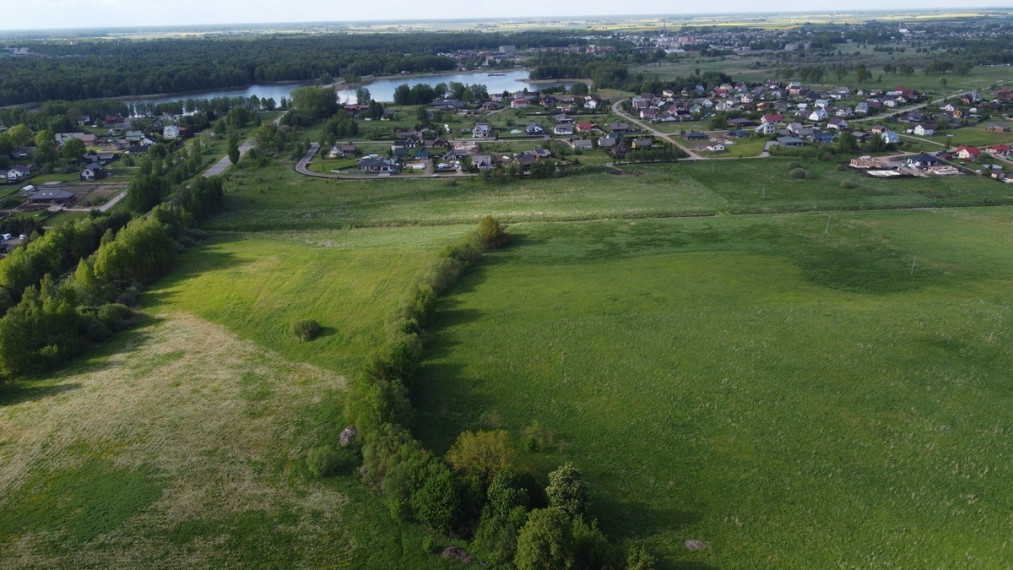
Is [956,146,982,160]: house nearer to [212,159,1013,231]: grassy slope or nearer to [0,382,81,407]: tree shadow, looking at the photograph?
[212,159,1013,231]: grassy slope

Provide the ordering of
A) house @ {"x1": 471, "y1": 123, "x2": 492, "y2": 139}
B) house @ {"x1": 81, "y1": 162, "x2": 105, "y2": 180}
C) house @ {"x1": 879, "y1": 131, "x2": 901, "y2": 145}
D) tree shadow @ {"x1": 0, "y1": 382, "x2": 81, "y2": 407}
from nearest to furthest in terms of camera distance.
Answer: tree shadow @ {"x1": 0, "y1": 382, "x2": 81, "y2": 407}, house @ {"x1": 81, "y1": 162, "x2": 105, "y2": 180}, house @ {"x1": 879, "y1": 131, "x2": 901, "y2": 145}, house @ {"x1": 471, "y1": 123, "x2": 492, "y2": 139}

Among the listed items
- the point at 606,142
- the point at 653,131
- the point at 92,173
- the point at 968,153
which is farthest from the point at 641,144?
the point at 92,173

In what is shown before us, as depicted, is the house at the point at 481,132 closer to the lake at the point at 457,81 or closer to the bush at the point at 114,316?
the lake at the point at 457,81

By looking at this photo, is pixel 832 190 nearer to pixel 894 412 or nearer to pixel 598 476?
pixel 894 412

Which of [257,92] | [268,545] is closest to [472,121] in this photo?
[257,92]

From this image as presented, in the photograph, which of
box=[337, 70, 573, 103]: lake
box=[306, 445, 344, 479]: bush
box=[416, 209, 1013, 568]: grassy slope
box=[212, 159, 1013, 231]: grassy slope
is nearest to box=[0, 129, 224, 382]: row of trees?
box=[212, 159, 1013, 231]: grassy slope

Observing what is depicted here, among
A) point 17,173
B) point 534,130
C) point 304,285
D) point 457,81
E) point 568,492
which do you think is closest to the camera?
point 568,492

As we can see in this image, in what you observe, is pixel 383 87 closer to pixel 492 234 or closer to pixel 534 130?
pixel 534 130
